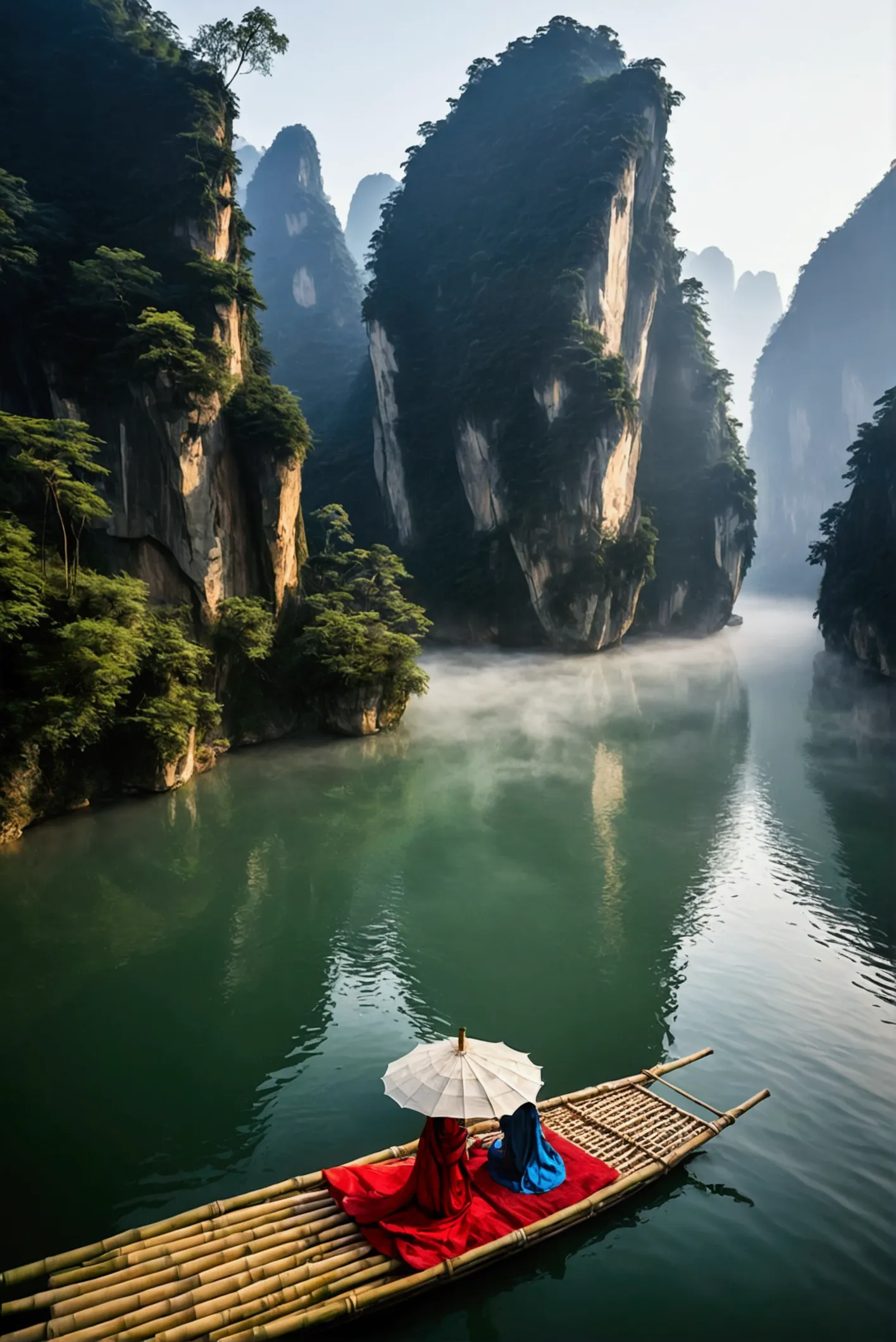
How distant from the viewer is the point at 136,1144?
590cm

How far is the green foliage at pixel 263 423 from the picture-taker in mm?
18297

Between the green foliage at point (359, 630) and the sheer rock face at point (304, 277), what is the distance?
2997 centimetres

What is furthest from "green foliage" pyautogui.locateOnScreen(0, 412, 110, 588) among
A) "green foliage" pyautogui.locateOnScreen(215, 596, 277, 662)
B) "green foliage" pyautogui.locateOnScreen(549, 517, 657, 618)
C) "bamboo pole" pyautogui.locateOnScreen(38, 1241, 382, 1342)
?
"green foliage" pyautogui.locateOnScreen(549, 517, 657, 618)

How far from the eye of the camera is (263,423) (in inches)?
719

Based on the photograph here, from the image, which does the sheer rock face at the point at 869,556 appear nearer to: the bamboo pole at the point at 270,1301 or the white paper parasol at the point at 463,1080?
the white paper parasol at the point at 463,1080

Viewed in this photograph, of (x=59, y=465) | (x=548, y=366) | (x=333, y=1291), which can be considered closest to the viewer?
(x=333, y=1291)

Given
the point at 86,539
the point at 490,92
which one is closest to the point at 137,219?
the point at 86,539

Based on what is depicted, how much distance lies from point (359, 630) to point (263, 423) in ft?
18.7

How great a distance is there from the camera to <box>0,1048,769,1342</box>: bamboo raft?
12.6 ft

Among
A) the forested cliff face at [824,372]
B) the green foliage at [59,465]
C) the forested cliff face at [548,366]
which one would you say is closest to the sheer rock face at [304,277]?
the forested cliff face at [548,366]

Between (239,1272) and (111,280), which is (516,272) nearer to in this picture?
(111,280)

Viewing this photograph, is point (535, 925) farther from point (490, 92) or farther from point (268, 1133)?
point (490, 92)

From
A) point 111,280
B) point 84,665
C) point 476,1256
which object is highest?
point 111,280

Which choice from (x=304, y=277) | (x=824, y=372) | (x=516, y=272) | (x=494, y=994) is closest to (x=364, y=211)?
(x=304, y=277)
